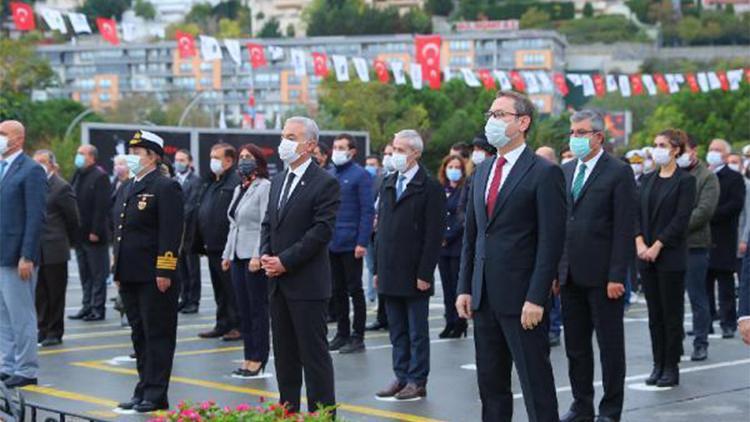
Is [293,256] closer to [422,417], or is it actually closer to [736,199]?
[422,417]

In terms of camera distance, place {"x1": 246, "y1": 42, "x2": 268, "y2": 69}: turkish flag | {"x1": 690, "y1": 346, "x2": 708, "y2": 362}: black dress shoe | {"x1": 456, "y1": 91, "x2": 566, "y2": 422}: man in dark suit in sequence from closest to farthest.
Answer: {"x1": 456, "y1": 91, "x2": 566, "y2": 422}: man in dark suit < {"x1": 690, "y1": 346, "x2": 708, "y2": 362}: black dress shoe < {"x1": 246, "y1": 42, "x2": 268, "y2": 69}: turkish flag

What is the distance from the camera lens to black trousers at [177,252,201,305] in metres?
17.6

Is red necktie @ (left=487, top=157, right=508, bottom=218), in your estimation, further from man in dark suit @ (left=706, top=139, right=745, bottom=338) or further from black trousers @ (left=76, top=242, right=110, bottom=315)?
black trousers @ (left=76, top=242, right=110, bottom=315)

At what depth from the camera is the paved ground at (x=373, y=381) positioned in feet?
34.3

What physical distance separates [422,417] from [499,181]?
260 cm

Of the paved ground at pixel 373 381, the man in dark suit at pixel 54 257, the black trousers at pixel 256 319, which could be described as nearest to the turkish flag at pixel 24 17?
the man in dark suit at pixel 54 257

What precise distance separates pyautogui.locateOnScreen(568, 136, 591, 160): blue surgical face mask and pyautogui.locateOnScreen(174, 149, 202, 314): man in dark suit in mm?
6272

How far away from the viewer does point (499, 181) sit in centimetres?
819

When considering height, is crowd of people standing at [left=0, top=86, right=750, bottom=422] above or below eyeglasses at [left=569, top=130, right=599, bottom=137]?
below

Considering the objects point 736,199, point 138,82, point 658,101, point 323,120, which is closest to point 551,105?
point 658,101

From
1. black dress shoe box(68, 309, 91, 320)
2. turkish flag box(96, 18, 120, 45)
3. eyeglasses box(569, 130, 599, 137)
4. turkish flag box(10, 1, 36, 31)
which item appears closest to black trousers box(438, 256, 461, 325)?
black dress shoe box(68, 309, 91, 320)

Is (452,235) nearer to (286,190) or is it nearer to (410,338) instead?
(410,338)

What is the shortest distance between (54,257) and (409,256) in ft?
15.7

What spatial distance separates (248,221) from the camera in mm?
12602
